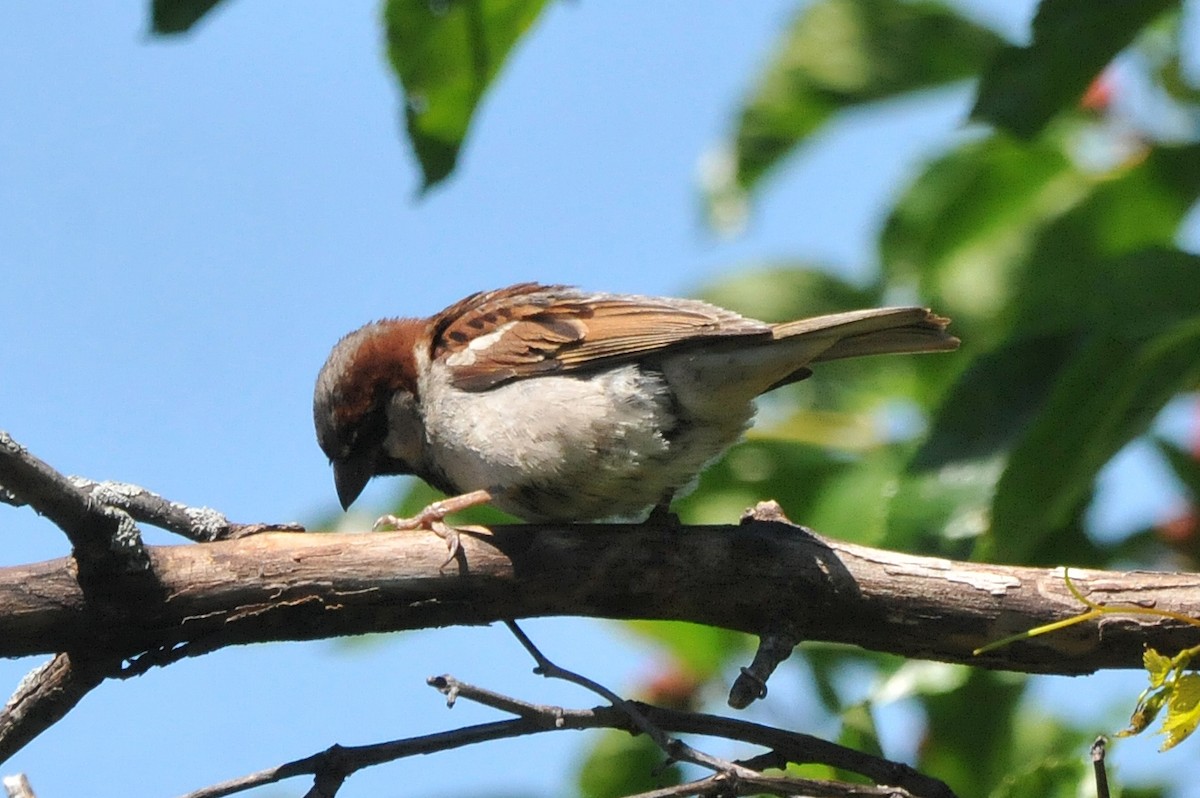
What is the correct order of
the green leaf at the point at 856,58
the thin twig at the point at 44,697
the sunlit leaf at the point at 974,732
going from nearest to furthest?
the thin twig at the point at 44,697, the sunlit leaf at the point at 974,732, the green leaf at the point at 856,58

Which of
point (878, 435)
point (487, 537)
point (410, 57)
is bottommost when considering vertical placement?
point (878, 435)

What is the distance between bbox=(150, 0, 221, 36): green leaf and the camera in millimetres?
3604

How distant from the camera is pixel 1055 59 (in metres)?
3.98

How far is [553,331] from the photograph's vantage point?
4609 millimetres

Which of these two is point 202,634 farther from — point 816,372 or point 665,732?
point 816,372

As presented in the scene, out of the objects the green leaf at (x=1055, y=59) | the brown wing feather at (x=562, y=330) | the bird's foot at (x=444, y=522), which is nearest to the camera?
the bird's foot at (x=444, y=522)

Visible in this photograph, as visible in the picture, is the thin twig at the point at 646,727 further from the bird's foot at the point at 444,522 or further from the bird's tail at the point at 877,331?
the bird's tail at the point at 877,331

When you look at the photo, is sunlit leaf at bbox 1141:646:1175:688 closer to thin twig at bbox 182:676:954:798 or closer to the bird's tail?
thin twig at bbox 182:676:954:798

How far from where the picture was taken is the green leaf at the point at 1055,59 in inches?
154

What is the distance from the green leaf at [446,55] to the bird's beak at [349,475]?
1.41 metres

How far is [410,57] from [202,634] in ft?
6.13

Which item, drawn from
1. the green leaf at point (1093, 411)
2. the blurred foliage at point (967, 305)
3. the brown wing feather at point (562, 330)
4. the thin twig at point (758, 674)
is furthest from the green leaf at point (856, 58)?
the thin twig at point (758, 674)

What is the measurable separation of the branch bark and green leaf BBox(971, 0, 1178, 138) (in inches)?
56.7

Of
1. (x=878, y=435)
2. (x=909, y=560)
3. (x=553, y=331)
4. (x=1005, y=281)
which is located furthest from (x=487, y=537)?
(x=1005, y=281)
